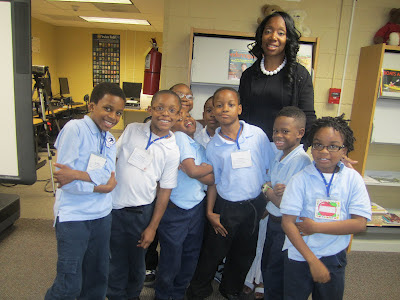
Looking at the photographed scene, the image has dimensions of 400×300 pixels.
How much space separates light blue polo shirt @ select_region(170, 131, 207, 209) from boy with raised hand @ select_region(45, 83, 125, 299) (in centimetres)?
38

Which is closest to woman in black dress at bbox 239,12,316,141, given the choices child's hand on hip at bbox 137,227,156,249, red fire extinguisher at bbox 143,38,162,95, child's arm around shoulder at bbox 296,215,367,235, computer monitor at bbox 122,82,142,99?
child's arm around shoulder at bbox 296,215,367,235

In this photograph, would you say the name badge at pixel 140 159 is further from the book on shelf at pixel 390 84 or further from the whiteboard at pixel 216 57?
the book on shelf at pixel 390 84

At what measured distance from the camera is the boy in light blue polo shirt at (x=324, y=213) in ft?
4.19

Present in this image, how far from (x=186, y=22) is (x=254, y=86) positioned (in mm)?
1469

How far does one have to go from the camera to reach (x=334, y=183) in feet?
4.32

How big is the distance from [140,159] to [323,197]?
2.93ft

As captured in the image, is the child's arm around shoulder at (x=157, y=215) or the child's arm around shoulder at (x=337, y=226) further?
the child's arm around shoulder at (x=157, y=215)

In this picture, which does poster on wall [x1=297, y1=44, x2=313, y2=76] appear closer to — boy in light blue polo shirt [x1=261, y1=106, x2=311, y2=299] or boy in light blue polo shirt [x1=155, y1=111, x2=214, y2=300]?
boy in light blue polo shirt [x1=261, y1=106, x2=311, y2=299]

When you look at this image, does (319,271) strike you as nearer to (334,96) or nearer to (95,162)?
(95,162)

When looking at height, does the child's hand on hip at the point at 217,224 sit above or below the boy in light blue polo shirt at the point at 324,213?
below

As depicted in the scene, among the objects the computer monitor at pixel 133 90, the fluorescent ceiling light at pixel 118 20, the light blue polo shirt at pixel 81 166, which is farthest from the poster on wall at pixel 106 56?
the light blue polo shirt at pixel 81 166

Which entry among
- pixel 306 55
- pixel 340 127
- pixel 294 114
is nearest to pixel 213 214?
pixel 294 114

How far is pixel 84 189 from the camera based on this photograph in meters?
1.26

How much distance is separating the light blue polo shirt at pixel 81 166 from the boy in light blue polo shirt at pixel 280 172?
83 centimetres
